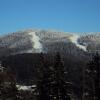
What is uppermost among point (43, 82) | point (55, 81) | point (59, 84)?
point (55, 81)

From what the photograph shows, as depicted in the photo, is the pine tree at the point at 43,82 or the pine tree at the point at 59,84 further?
the pine tree at the point at 43,82

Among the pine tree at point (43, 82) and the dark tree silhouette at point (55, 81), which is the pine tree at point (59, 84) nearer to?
the dark tree silhouette at point (55, 81)

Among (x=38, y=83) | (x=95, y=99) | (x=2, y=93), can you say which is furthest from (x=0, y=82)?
(x=95, y=99)

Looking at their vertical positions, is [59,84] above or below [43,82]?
above

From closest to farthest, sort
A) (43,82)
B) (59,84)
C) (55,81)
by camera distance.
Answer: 1. (59,84)
2. (55,81)
3. (43,82)

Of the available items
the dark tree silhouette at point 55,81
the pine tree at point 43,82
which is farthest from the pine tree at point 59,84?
the pine tree at point 43,82

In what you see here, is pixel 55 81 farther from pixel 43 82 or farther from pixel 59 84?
pixel 43 82

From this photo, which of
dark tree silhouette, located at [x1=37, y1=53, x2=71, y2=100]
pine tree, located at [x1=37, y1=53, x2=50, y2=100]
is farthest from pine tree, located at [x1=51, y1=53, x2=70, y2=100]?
pine tree, located at [x1=37, y1=53, x2=50, y2=100]

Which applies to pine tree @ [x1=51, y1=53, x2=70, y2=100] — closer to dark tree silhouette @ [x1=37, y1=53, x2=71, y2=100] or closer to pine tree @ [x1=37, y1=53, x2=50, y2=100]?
dark tree silhouette @ [x1=37, y1=53, x2=71, y2=100]

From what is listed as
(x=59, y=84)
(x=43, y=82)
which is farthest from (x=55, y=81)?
(x=43, y=82)

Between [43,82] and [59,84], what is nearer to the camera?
[59,84]

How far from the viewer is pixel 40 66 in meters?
46.6

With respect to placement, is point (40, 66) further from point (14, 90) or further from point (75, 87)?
point (75, 87)

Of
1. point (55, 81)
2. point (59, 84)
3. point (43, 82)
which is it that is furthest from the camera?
point (43, 82)
